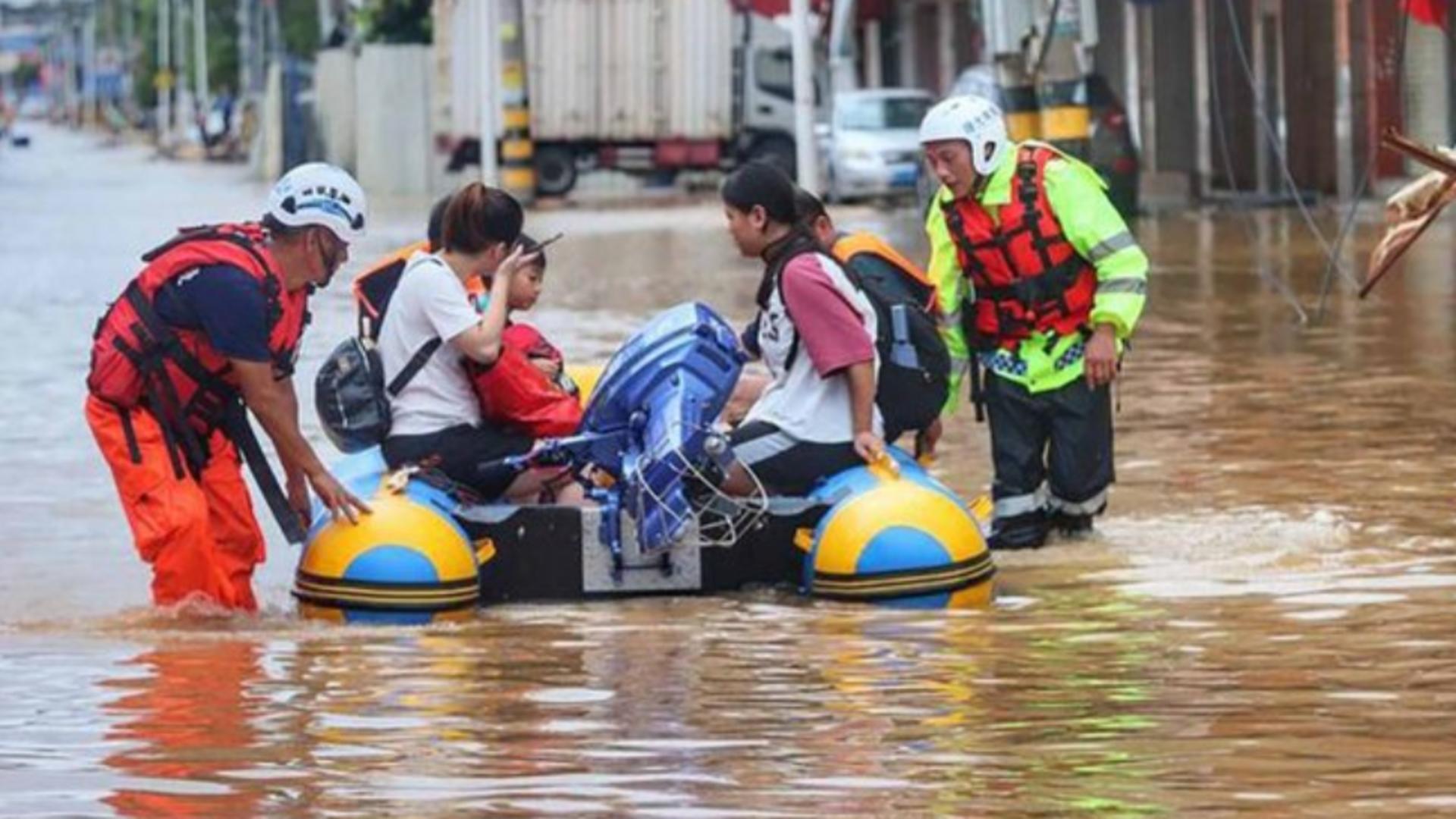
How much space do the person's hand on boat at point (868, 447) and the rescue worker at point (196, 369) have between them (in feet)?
4.80

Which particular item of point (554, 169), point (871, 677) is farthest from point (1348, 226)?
point (554, 169)

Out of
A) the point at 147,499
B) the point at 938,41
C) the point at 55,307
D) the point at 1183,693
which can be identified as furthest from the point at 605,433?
the point at 938,41

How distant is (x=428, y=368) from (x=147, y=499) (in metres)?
0.93

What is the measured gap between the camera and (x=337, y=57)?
69.8 m

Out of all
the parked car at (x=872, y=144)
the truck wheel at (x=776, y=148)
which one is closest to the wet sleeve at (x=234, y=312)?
the parked car at (x=872, y=144)

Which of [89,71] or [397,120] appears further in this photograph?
[89,71]

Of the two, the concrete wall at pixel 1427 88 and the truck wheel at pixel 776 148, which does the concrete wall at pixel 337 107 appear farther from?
the concrete wall at pixel 1427 88

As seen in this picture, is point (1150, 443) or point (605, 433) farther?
point (1150, 443)

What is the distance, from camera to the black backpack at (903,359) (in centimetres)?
1171

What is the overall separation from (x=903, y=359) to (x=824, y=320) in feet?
1.62

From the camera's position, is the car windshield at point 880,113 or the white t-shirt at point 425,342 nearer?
the white t-shirt at point 425,342

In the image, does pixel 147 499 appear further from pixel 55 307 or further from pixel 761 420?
pixel 55 307

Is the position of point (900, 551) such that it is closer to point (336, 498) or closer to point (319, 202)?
point (336, 498)

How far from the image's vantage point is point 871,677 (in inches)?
372
